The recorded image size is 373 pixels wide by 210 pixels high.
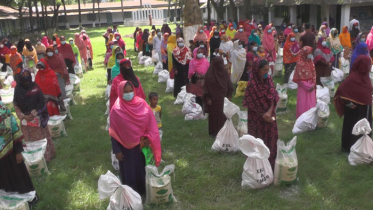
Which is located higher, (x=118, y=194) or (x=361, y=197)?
(x=118, y=194)

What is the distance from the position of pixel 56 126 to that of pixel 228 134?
3.31 metres

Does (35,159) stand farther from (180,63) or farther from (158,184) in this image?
(180,63)

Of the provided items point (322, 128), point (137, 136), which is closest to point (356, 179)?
point (322, 128)

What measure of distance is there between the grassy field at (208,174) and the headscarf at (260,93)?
1.01 metres

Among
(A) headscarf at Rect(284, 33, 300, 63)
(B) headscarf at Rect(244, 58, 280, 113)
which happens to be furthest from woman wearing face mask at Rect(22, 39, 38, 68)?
(B) headscarf at Rect(244, 58, 280, 113)

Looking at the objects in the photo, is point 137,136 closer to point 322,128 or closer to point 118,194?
point 118,194

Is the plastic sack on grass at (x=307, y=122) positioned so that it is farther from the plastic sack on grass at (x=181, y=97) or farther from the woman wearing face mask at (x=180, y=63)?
the woman wearing face mask at (x=180, y=63)

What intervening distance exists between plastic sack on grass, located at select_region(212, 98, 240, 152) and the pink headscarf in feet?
5.70

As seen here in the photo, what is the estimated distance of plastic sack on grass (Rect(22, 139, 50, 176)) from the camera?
505cm

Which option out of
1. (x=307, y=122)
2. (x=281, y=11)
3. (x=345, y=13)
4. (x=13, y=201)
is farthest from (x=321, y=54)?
(x=281, y=11)

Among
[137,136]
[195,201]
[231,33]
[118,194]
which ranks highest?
[231,33]

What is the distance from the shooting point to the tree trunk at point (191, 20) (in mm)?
11672

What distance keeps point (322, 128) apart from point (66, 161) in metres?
4.38

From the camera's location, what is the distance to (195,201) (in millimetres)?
4453
